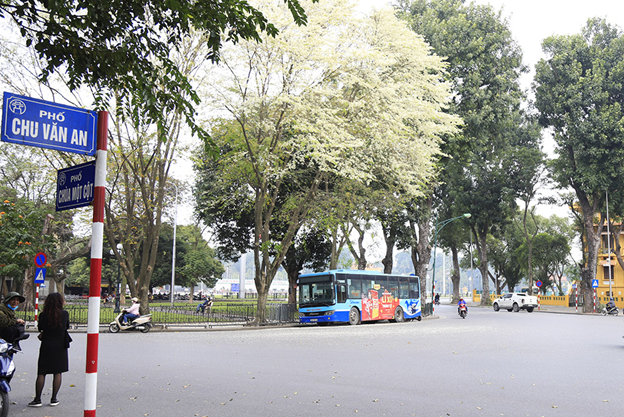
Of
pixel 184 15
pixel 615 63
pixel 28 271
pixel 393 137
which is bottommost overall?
pixel 28 271

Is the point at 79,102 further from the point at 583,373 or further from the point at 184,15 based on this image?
the point at 583,373

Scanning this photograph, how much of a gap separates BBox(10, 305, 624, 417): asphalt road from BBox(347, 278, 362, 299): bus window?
11.2m

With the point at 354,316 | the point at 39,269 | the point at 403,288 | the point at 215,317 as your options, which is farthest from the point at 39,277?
the point at 403,288

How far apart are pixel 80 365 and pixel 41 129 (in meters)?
9.08

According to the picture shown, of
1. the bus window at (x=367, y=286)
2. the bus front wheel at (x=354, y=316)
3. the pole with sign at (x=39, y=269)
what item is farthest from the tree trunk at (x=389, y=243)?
the pole with sign at (x=39, y=269)

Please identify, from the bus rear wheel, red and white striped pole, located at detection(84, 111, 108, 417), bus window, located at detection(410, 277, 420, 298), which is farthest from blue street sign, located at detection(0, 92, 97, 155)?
bus window, located at detection(410, 277, 420, 298)

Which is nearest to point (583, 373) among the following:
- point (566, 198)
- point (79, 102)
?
point (79, 102)

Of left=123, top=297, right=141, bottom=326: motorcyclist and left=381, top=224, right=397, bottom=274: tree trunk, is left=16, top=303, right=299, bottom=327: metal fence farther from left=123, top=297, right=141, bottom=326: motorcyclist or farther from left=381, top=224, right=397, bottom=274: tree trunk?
left=381, top=224, right=397, bottom=274: tree trunk

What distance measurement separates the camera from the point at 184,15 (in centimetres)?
698

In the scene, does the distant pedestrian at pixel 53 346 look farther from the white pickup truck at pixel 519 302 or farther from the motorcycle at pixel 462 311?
the white pickup truck at pixel 519 302

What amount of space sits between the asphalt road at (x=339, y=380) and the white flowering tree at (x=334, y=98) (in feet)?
30.5

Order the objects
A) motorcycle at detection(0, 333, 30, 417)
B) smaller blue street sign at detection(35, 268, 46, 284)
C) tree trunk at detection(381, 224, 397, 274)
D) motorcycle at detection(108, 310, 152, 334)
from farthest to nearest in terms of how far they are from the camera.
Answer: tree trunk at detection(381, 224, 397, 274) < smaller blue street sign at detection(35, 268, 46, 284) < motorcycle at detection(108, 310, 152, 334) < motorcycle at detection(0, 333, 30, 417)

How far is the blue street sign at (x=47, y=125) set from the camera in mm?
4277

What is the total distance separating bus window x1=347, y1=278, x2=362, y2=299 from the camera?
28.4 m
